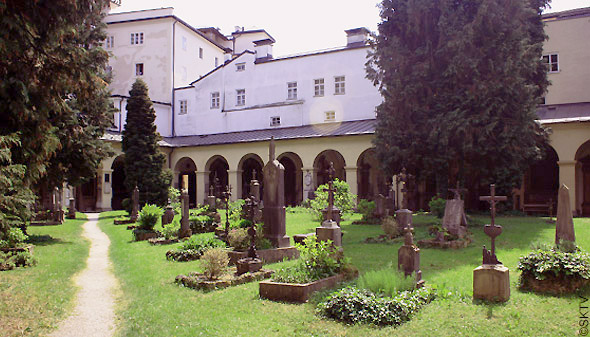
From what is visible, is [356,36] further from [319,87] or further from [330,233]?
[330,233]

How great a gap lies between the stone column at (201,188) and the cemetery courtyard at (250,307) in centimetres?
2047

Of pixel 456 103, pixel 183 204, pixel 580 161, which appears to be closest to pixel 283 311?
pixel 183 204

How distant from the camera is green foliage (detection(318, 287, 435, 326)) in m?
6.15

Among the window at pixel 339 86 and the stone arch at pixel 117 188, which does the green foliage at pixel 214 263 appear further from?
the stone arch at pixel 117 188

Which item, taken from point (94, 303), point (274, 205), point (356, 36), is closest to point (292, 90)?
point (356, 36)

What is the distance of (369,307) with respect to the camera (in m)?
6.34

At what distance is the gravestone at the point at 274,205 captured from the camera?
11570mm

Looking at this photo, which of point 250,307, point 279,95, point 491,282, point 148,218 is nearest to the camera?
point 491,282

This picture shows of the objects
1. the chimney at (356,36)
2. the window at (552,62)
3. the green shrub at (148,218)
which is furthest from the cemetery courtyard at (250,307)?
the chimney at (356,36)

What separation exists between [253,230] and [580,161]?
2232 centimetres

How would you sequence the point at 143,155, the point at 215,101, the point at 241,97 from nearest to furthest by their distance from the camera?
the point at 143,155 < the point at 241,97 < the point at 215,101

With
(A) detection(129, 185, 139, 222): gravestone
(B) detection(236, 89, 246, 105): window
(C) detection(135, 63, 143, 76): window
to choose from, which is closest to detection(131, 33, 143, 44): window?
(C) detection(135, 63, 143, 76): window

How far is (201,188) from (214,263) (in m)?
24.6

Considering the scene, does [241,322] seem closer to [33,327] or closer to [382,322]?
[382,322]
